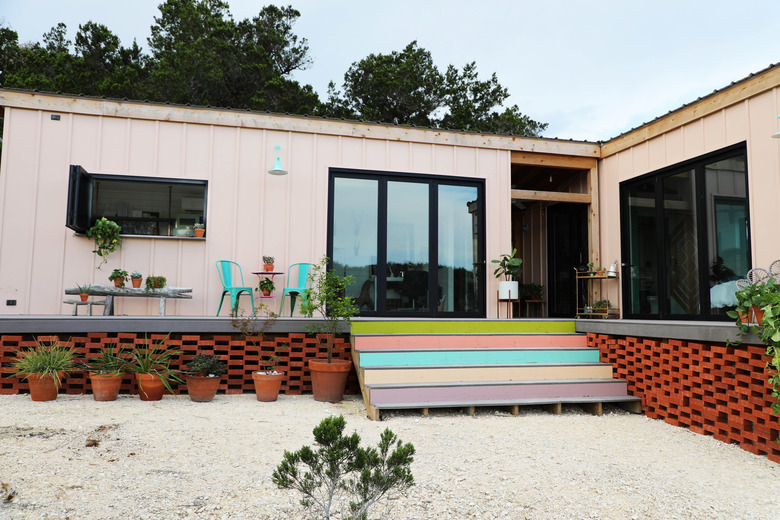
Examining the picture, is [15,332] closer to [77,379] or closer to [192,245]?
[77,379]

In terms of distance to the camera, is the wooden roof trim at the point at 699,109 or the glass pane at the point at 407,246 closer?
the wooden roof trim at the point at 699,109

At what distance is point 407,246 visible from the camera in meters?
6.62

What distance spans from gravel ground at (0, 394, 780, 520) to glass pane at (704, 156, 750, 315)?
183 cm

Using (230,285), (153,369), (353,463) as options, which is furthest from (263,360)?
(353,463)

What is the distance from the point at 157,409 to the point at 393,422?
71.4 inches

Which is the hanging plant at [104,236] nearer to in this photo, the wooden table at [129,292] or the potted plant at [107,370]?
the wooden table at [129,292]

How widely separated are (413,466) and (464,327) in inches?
111

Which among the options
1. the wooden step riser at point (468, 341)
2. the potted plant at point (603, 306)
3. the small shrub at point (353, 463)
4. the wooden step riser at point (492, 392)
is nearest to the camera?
the small shrub at point (353, 463)

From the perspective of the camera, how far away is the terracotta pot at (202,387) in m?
4.57

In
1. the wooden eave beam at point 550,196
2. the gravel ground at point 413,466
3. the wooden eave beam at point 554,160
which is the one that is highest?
the wooden eave beam at point 554,160

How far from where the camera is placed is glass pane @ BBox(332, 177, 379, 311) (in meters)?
6.41

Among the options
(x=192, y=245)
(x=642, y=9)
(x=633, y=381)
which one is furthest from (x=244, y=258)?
(x=642, y=9)

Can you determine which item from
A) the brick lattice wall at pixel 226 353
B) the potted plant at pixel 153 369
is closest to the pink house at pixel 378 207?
the brick lattice wall at pixel 226 353

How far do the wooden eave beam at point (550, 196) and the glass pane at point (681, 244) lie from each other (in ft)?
4.18
